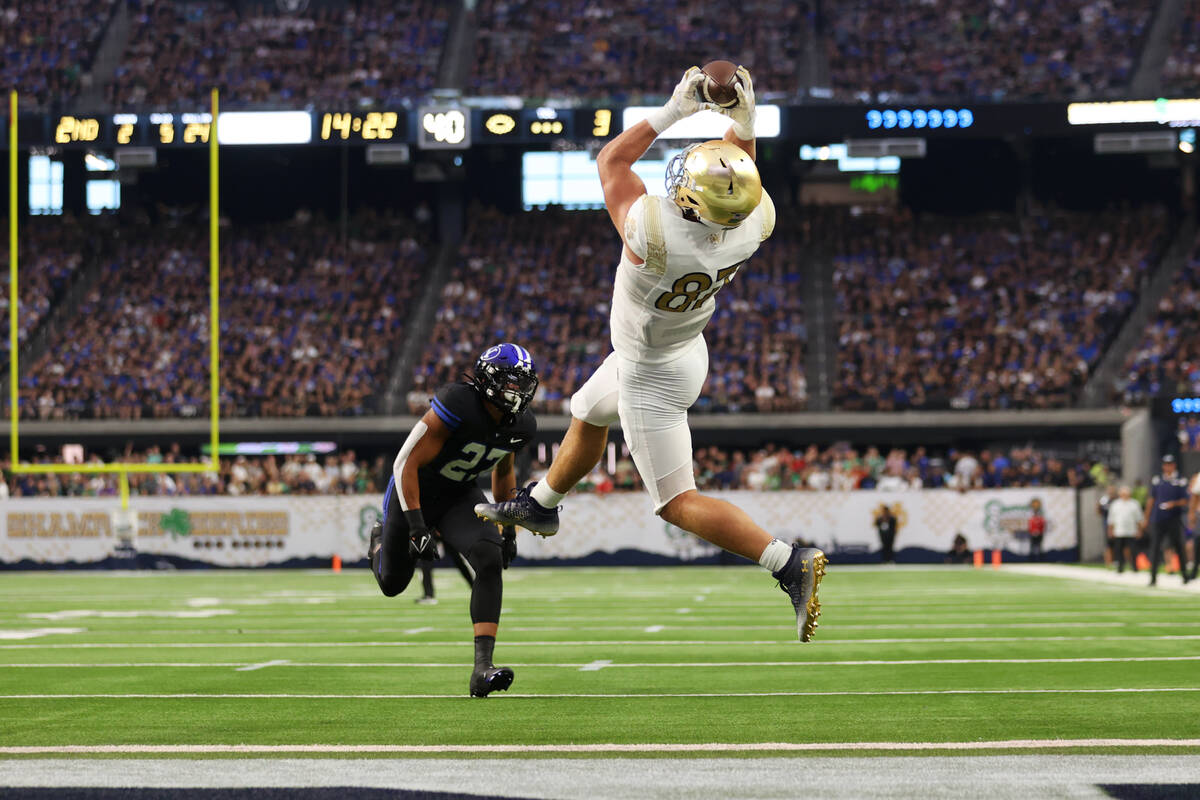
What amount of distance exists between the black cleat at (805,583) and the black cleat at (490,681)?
139 cm

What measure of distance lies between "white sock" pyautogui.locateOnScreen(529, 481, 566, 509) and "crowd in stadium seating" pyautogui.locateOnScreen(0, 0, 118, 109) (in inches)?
A: 1238

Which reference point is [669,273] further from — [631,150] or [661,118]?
[661,118]

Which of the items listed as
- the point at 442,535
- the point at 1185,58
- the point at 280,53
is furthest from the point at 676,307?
the point at 280,53

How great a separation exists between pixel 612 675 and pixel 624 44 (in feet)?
101

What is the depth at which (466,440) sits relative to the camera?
7.75 m

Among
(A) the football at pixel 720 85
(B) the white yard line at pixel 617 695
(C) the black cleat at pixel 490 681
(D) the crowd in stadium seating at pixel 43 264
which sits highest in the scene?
Result: (D) the crowd in stadium seating at pixel 43 264

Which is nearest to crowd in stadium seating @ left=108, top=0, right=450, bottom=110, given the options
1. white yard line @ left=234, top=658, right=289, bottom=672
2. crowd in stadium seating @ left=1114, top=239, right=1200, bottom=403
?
crowd in stadium seating @ left=1114, top=239, right=1200, bottom=403

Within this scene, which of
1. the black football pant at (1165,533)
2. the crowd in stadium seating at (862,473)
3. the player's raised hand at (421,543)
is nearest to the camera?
the player's raised hand at (421,543)

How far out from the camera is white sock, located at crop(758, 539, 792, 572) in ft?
20.4

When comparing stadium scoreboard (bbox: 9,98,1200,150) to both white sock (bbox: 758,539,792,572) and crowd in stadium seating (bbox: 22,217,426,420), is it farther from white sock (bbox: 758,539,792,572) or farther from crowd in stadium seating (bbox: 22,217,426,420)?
white sock (bbox: 758,539,792,572)

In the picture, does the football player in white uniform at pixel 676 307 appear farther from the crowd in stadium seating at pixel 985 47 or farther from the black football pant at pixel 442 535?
the crowd in stadium seating at pixel 985 47

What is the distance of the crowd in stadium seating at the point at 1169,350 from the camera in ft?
97.0

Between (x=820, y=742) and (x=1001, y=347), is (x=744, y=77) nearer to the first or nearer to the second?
(x=820, y=742)

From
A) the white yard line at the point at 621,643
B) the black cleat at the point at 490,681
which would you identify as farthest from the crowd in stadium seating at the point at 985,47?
the black cleat at the point at 490,681
